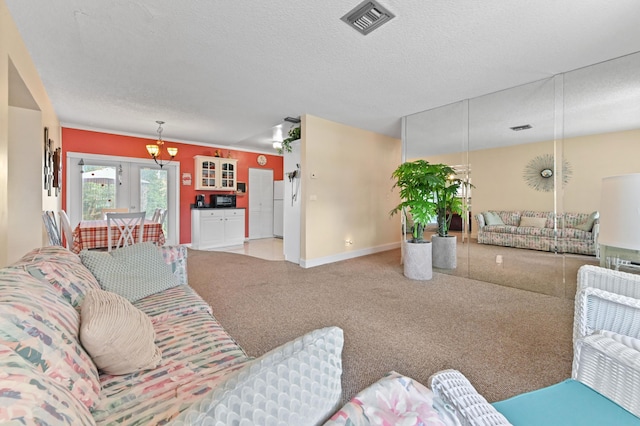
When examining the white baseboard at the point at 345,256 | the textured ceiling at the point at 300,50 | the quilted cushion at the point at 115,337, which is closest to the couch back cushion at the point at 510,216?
the textured ceiling at the point at 300,50

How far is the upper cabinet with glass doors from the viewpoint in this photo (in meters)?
6.40

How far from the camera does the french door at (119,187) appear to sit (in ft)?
17.0

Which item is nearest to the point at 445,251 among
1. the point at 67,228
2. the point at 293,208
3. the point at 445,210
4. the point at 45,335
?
the point at 445,210

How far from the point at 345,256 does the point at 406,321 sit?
260cm

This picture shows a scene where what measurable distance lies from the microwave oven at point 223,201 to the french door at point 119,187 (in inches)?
30.9

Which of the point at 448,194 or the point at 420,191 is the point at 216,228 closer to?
the point at 420,191

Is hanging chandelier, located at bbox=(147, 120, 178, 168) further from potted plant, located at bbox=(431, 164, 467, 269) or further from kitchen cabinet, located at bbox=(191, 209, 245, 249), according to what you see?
potted plant, located at bbox=(431, 164, 467, 269)

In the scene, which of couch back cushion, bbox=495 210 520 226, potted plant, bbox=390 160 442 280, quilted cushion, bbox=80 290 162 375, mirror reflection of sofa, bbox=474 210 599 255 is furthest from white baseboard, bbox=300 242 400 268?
quilted cushion, bbox=80 290 162 375

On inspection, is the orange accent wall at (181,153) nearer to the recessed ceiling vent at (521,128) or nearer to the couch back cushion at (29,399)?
the recessed ceiling vent at (521,128)

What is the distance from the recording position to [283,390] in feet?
1.62

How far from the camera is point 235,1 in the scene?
1.93 m

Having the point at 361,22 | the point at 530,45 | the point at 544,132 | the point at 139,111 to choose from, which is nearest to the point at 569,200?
the point at 544,132

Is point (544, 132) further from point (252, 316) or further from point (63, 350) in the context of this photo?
point (63, 350)

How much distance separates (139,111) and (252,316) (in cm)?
380
